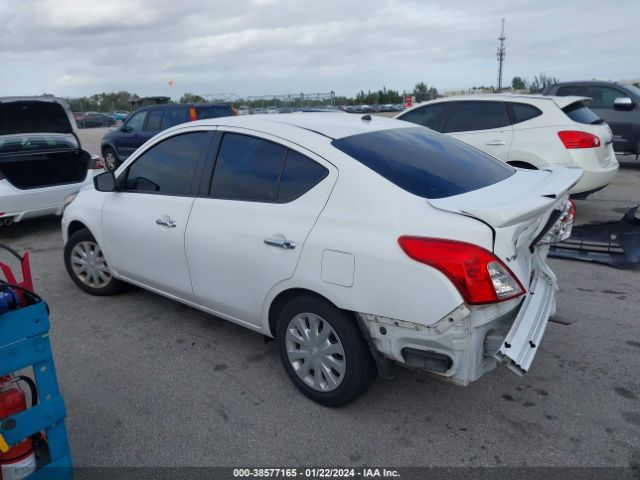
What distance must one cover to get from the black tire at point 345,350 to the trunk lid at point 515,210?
2.64ft

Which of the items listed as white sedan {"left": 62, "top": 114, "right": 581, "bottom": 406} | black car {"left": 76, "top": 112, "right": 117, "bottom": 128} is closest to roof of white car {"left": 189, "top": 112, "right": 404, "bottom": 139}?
white sedan {"left": 62, "top": 114, "right": 581, "bottom": 406}

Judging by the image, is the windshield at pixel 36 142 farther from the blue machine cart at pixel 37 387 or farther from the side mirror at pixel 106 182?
the blue machine cart at pixel 37 387

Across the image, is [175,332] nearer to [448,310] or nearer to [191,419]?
[191,419]

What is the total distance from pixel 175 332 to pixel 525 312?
267cm

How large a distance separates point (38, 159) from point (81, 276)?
3683mm

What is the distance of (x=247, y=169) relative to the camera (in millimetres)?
3496

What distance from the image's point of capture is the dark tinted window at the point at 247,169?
3344mm

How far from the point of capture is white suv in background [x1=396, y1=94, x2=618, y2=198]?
6883 mm

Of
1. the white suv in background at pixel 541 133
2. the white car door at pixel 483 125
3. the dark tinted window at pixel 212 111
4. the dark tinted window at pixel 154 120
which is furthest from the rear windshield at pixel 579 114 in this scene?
the dark tinted window at pixel 154 120

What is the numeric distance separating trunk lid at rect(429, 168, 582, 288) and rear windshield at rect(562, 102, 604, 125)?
4372 mm

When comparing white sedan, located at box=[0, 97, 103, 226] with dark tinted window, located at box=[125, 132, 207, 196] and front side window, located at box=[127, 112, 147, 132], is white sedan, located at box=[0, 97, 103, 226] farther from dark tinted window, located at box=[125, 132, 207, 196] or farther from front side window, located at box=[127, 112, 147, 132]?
front side window, located at box=[127, 112, 147, 132]

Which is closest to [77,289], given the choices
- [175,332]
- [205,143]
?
[175,332]

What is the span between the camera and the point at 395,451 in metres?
2.78

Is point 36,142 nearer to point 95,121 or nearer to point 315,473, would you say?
point 315,473
